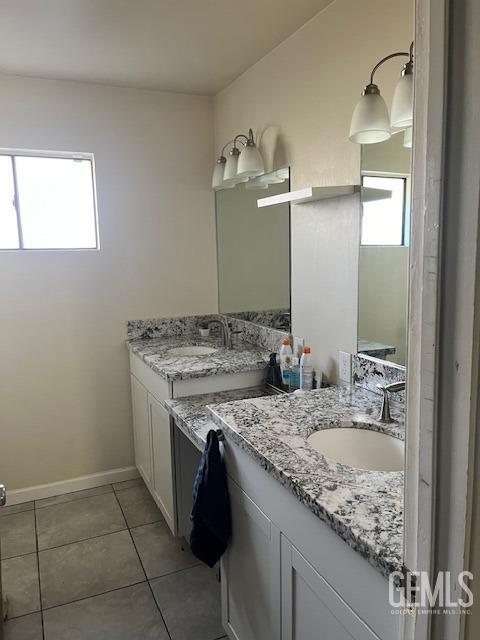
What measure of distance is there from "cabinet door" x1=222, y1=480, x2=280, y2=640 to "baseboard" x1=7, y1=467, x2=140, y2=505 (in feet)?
5.24

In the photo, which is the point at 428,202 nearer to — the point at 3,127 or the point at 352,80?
the point at 352,80

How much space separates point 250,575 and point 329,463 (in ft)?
1.78

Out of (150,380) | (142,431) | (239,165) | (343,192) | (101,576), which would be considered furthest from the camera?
(142,431)

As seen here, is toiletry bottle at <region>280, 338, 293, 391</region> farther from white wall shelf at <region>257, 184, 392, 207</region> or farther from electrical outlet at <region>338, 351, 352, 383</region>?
white wall shelf at <region>257, 184, 392, 207</region>

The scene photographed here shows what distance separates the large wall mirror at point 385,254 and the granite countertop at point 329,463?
238 millimetres

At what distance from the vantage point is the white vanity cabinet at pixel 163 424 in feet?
7.54

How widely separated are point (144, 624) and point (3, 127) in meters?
2.68

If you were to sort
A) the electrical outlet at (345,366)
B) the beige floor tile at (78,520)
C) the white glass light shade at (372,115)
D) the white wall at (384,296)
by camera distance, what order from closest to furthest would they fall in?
the white glass light shade at (372,115) → the white wall at (384,296) → the electrical outlet at (345,366) → the beige floor tile at (78,520)

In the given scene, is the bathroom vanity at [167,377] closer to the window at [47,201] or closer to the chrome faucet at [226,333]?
the chrome faucet at [226,333]

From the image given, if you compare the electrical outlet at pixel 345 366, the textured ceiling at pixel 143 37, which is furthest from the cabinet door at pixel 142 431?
the textured ceiling at pixel 143 37

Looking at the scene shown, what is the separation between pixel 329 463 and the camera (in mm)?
1276

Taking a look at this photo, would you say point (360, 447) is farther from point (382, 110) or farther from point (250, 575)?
→ point (382, 110)

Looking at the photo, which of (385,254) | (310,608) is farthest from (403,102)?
(310,608)

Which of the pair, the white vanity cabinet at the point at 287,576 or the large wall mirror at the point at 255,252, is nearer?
the white vanity cabinet at the point at 287,576
